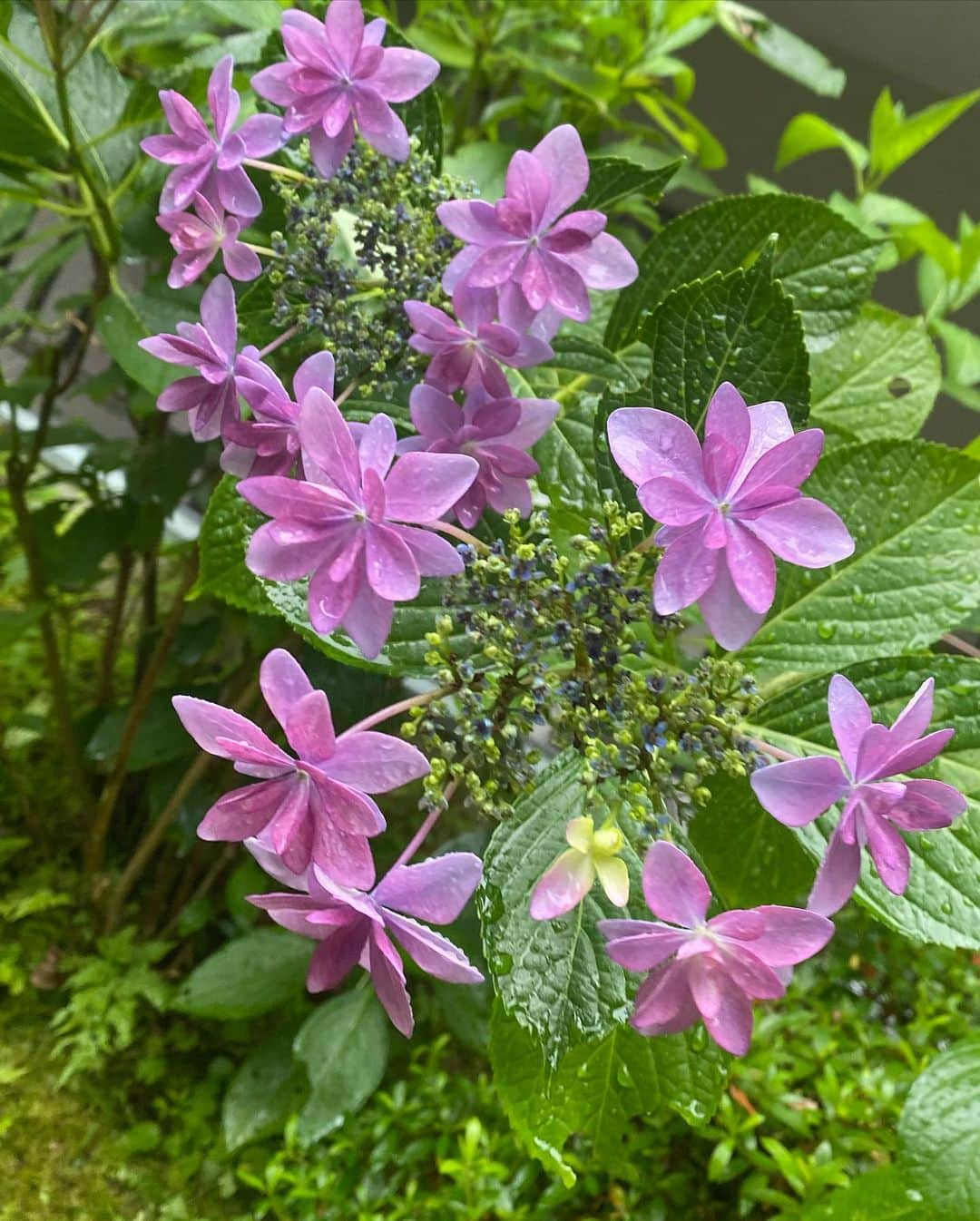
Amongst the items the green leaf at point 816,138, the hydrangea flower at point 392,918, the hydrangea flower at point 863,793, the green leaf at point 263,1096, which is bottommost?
the green leaf at point 263,1096

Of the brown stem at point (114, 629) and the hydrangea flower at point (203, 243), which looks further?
the brown stem at point (114, 629)

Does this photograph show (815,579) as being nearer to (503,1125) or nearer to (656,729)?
(656,729)

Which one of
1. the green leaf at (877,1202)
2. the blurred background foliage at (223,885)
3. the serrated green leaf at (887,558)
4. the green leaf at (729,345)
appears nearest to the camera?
the green leaf at (729,345)

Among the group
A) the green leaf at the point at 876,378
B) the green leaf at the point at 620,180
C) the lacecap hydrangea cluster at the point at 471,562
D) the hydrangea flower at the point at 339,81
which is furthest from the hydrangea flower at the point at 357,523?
the green leaf at the point at 876,378

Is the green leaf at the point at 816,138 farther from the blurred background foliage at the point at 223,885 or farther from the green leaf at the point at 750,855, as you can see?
the green leaf at the point at 750,855

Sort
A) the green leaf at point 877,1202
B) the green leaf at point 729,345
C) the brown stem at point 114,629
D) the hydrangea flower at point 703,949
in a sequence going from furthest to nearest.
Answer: the brown stem at point 114,629 → the green leaf at point 877,1202 → the green leaf at point 729,345 → the hydrangea flower at point 703,949

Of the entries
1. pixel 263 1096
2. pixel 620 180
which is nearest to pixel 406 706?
pixel 620 180

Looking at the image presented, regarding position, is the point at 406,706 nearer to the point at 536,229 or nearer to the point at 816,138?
the point at 536,229

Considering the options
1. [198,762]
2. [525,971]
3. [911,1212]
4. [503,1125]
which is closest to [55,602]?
[198,762]
